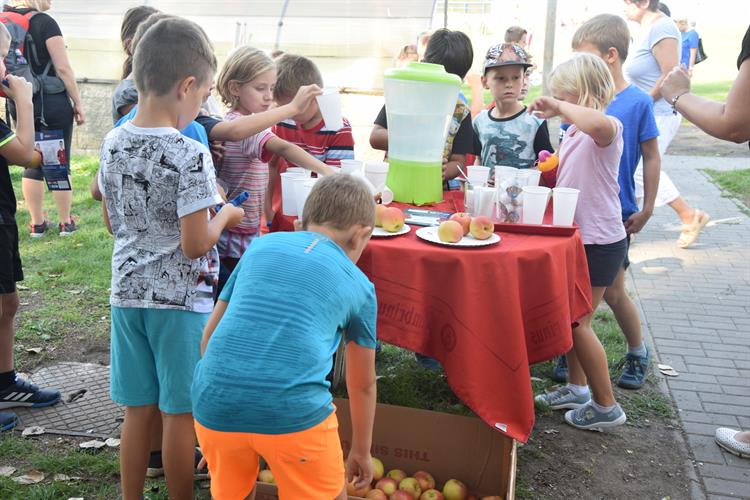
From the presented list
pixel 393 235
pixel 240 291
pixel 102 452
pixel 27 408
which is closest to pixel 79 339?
pixel 27 408

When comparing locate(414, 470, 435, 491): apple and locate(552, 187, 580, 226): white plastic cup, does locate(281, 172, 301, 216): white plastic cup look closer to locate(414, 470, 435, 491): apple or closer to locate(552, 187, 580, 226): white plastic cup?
locate(552, 187, 580, 226): white plastic cup

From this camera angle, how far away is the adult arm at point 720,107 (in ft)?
9.19

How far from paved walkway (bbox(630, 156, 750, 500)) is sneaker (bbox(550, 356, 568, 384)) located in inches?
24.8

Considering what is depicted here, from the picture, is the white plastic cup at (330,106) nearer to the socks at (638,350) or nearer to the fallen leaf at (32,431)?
the fallen leaf at (32,431)

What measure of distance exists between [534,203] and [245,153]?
4.15 feet

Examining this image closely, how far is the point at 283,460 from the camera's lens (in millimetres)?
1914

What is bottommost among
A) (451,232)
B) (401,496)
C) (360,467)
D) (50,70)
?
(401,496)

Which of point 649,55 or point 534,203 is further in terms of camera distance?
point 649,55

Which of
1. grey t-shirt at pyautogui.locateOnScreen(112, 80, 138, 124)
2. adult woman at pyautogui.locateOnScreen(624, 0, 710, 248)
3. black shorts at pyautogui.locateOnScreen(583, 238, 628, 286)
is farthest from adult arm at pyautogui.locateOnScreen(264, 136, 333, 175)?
adult woman at pyautogui.locateOnScreen(624, 0, 710, 248)

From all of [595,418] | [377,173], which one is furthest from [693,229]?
[377,173]

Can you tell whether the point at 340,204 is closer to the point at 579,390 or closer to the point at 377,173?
the point at 377,173

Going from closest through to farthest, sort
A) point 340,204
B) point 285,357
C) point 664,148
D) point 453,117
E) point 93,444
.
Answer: point 285,357, point 340,204, point 93,444, point 453,117, point 664,148

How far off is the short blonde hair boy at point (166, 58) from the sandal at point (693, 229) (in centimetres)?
611

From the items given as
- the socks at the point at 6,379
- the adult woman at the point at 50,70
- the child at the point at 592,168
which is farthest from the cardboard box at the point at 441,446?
the adult woman at the point at 50,70
